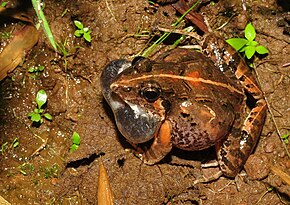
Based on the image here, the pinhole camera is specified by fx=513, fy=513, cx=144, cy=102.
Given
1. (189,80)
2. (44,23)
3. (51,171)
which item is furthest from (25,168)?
(189,80)

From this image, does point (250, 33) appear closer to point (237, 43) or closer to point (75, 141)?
point (237, 43)

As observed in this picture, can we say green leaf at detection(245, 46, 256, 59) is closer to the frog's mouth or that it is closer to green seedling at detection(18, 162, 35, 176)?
the frog's mouth

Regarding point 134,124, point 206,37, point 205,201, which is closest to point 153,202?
point 205,201

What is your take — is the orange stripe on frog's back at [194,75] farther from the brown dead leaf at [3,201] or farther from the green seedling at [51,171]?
the brown dead leaf at [3,201]

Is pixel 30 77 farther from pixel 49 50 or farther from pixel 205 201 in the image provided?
pixel 205 201

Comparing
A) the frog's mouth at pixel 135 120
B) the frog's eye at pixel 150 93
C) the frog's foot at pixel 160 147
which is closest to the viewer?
the frog's eye at pixel 150 93

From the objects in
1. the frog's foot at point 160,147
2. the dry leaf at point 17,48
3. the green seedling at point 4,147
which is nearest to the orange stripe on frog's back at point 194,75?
the frog's foot at point 160,147

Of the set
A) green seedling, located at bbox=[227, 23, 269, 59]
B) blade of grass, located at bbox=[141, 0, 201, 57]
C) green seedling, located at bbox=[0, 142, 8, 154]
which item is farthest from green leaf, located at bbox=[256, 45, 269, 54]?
green seedling, located at bbox=[0, 142, 8, 154]
